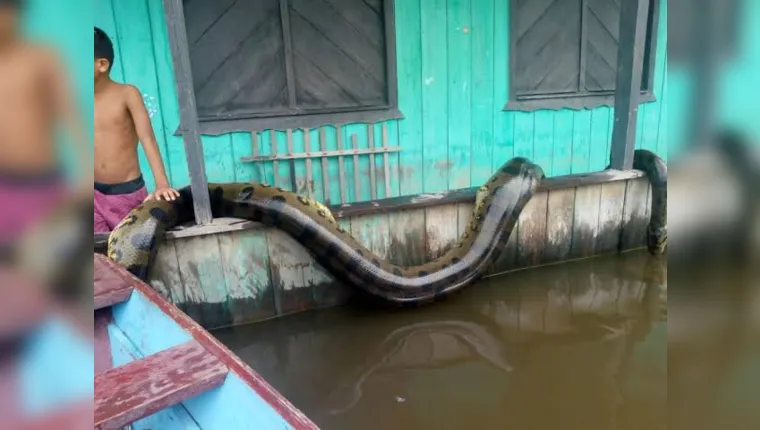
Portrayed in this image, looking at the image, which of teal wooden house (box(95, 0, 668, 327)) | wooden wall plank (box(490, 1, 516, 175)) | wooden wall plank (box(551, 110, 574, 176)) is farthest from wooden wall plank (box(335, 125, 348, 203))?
wooden wall plank (box(551, 110, 574, 176))

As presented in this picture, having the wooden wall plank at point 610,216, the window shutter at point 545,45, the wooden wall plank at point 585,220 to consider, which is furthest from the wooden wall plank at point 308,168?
the wooden wall plank at point 610,216

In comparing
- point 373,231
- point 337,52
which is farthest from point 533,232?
point 337,52

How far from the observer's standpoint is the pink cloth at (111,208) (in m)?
3.62

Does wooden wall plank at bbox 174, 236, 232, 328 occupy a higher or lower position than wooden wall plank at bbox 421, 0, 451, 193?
lower

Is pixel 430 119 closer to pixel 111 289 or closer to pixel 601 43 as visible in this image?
pixel 601 43

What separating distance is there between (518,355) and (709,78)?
315 cm

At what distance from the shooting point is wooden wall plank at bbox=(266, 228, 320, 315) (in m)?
3.66

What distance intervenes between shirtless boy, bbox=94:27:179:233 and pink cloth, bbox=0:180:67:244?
11.0 ft

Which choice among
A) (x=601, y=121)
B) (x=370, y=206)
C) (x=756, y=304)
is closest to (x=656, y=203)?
(x=601, y=121)

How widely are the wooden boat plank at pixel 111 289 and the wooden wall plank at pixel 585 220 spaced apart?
3.59 m

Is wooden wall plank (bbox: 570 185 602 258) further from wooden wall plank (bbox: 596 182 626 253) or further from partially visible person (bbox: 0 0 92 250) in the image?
partially visible person (bbox: 0 0 92 250)

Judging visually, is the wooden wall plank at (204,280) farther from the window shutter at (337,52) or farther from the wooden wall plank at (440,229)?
the window shutter at (337,52)

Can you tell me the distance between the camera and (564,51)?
5.53 metres

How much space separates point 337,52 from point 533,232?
2399 millimetres
